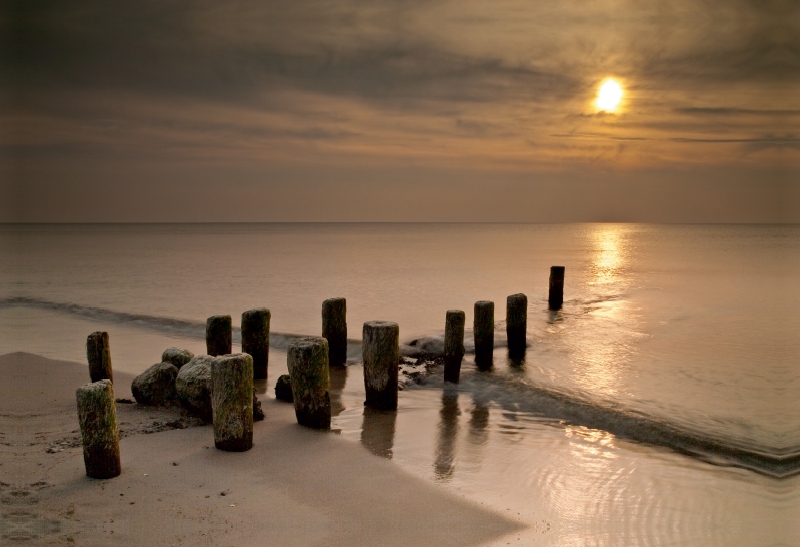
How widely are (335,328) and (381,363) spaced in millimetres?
3088

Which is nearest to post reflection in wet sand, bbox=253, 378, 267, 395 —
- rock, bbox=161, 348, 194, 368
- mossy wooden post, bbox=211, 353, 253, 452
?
rock, bbox=161, 348, 194, 368

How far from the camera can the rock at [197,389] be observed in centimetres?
735

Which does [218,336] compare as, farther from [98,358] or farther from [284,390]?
[98,358]

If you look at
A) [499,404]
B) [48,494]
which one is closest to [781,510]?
[499,404]

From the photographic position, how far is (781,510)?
607 centimetres

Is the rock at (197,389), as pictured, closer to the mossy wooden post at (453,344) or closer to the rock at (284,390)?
the rock at (284,390)

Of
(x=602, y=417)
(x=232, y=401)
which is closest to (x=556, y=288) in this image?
(x=602, y=417)

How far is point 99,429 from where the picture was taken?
549 centimetres

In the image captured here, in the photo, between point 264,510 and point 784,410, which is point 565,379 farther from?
point 264,510

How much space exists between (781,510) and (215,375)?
583 cm

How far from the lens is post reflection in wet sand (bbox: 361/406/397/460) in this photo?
7.21m

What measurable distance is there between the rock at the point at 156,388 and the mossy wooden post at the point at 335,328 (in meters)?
3.86

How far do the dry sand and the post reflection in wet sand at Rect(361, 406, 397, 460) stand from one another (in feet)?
0.82

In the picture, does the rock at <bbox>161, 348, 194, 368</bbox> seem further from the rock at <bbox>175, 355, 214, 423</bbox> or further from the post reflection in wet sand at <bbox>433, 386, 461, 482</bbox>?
the post reflection in wet sand at <bbox>433, 386, 461, 482</bbox>
